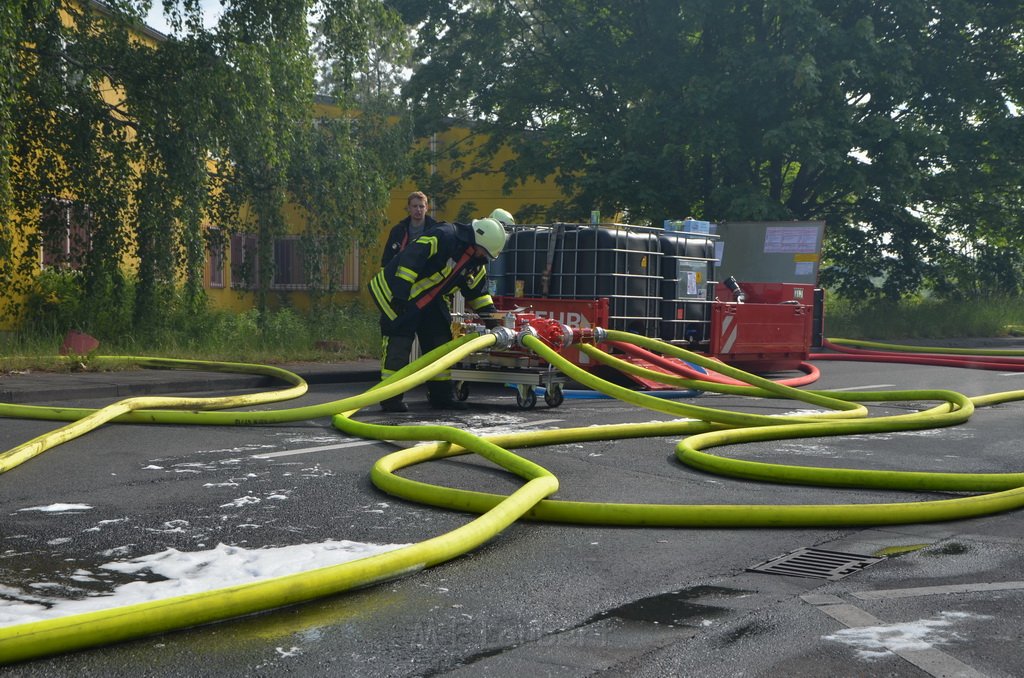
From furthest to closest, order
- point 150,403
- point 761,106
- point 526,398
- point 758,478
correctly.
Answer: point 761,106 < point 526,398 < point 150,403 < point 758,478

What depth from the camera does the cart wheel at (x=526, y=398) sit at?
9.66 metres

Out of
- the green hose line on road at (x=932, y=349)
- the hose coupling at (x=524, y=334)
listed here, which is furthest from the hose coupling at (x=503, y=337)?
the green hose line on road at (x=932, y=349)

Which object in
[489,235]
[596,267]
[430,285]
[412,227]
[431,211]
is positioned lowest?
[430,285]

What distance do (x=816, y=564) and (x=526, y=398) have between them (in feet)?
18.3

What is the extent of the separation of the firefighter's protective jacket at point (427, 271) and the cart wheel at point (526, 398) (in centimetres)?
99

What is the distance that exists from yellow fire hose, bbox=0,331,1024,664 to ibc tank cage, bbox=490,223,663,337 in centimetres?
221

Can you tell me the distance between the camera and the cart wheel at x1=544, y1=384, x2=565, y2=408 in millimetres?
9688

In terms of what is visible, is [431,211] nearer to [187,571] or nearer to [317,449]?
[317,449]

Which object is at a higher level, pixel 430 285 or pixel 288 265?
pixel 288 265

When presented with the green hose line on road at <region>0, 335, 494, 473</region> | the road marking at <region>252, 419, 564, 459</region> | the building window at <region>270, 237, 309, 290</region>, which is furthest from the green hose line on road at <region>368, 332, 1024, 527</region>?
the building window at <region>270, 237, 309, 290</region>

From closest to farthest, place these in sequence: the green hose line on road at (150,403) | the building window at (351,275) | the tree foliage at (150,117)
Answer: the green hose line on road at (150,403)
the tree foliage at (150,117)
the building window at (351,275)

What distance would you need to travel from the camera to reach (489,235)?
925 cm

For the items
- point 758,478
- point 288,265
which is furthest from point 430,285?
point 288,265

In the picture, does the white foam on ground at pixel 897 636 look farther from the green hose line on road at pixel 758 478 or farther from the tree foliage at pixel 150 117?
the tree foliage at pixel 150 117
